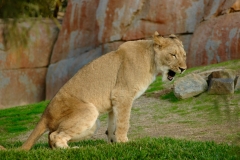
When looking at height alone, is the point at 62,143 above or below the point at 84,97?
below

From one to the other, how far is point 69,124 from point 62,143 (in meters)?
0.24

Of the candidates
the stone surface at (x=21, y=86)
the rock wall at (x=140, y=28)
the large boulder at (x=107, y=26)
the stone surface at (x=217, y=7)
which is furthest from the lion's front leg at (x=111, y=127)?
the stone surface at (x=21, y=86)

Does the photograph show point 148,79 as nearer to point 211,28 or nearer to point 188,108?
point 188,108

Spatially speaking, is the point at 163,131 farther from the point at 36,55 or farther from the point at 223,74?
the point at 36,55

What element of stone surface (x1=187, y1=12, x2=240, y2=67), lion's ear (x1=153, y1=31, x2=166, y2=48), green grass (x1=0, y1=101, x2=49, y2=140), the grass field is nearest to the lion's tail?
the grass field

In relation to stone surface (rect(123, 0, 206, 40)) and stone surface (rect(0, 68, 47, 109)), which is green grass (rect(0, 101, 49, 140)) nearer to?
stone surface (rect(0, 68, 47, 109))

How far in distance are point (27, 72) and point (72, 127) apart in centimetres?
1222

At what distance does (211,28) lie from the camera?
14.8 meters

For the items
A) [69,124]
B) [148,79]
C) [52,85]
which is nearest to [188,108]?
[148,79]

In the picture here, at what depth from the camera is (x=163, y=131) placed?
911cm

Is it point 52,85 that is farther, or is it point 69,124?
point 52,85

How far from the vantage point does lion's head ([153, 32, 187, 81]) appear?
685cm

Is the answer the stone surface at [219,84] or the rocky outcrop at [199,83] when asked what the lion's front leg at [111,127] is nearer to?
the stone surface at [219,84]

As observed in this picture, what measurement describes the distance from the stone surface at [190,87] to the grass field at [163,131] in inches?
5.0
